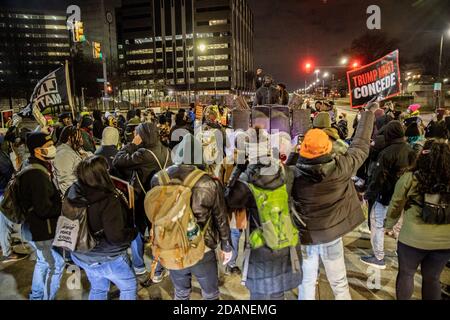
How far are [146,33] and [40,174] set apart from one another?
129 m

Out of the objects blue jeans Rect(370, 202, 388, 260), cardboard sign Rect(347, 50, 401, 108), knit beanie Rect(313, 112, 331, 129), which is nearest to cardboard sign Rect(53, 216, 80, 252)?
knit beanie Rect(313, 112, 331, 129)

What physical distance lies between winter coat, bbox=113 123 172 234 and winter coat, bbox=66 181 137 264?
108 cm

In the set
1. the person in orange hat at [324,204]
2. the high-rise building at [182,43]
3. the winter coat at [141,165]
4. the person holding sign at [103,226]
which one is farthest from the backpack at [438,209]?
the high-rise building at [182,43]

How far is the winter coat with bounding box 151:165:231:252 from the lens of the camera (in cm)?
286

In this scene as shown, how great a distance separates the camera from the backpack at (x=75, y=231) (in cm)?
294

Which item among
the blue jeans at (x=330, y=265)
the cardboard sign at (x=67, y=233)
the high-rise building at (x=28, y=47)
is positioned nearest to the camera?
the cardboard sign at (x=67, y=233)

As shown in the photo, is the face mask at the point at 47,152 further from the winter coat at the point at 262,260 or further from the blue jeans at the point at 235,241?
the blue jeans at the point at 235,241

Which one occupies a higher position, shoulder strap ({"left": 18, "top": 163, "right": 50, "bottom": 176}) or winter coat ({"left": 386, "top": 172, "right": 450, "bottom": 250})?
shoulder strap ({"left": 18, "top": 163, "right": 50, "bottom": 176})

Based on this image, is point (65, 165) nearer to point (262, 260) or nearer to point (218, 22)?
point (262, 260)

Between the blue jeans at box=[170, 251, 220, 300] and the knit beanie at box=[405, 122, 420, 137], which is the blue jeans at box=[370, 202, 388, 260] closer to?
the knit beanie at box=[405, 122, 420, 137]

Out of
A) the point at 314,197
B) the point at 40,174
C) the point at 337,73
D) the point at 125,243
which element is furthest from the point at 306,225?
the point at 337,73

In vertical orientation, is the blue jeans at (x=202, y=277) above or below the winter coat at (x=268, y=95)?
below

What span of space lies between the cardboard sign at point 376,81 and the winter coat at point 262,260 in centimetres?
353

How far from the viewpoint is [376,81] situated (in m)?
5.61
